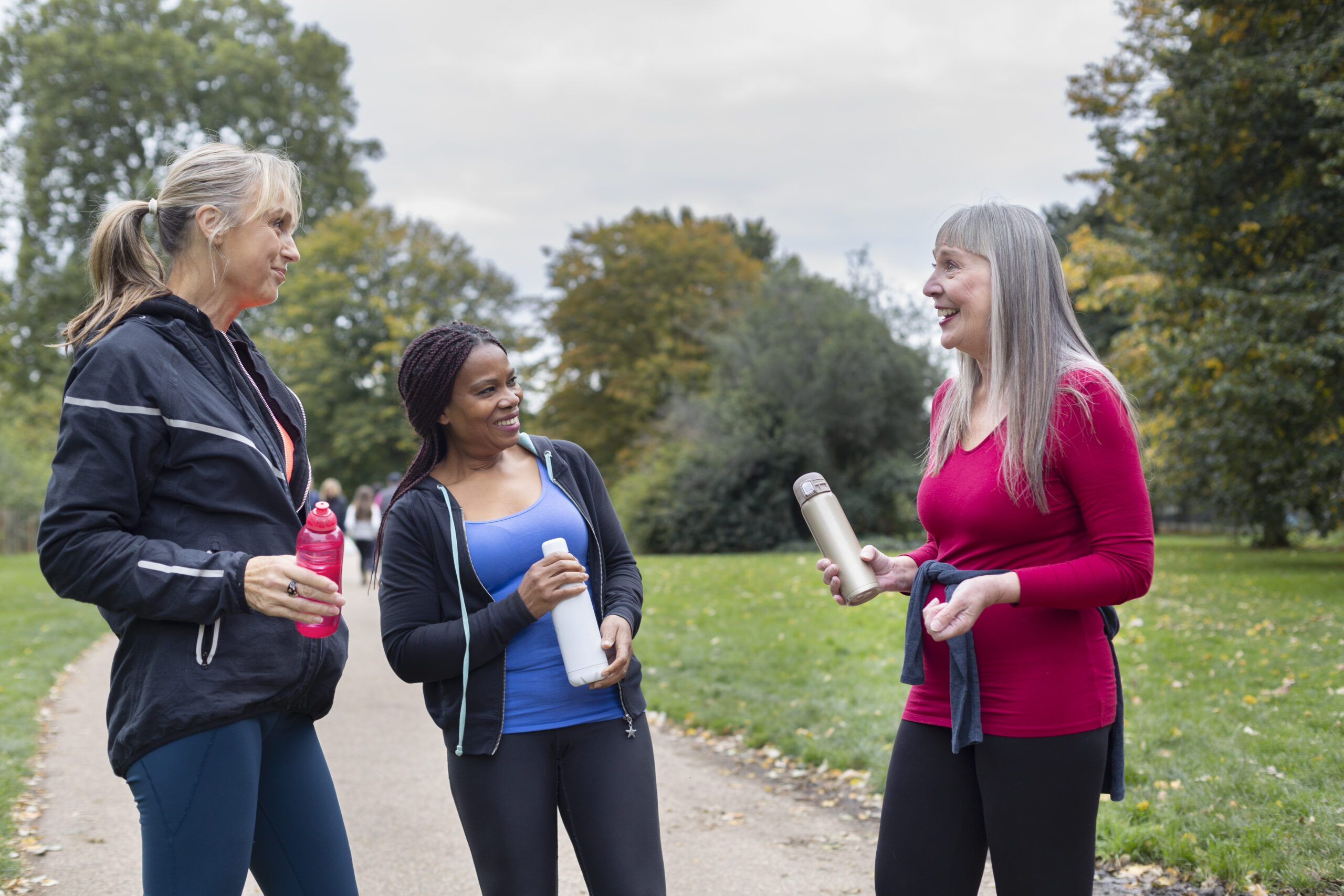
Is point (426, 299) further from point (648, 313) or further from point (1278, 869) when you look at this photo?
point (1278, 869)

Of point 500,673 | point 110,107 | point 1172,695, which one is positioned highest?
point 110,107

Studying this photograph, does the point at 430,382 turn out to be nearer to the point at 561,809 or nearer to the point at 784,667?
the point at 561,809

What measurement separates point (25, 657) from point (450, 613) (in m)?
8.99

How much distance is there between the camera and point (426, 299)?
125 ft

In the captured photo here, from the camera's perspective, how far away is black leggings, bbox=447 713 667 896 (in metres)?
2.48

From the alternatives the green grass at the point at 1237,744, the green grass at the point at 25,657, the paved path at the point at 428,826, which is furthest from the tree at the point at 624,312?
the paved path at the point at 428,826

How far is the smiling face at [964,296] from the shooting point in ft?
8.22

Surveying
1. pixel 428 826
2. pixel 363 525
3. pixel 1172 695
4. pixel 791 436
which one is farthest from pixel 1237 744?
pixel 791 436

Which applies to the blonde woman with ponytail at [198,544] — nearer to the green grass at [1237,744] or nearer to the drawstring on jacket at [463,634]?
the drawstring on jacket at [463,634]

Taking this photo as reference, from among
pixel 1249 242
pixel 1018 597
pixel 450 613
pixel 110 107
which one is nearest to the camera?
pixel 1018 597

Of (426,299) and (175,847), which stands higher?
(426,299)

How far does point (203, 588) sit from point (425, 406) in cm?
83

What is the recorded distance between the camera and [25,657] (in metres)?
9.55

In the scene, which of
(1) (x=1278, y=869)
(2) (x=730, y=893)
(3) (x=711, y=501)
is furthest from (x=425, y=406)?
(3) (x=711, y=501)
